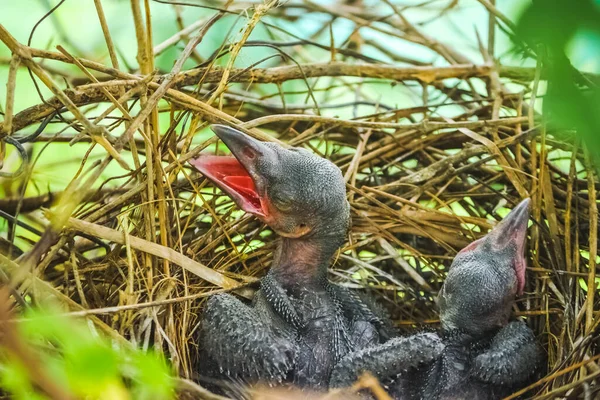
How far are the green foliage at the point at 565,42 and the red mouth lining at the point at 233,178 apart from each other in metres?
1.08

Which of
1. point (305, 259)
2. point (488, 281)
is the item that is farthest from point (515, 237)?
point (305, 259)

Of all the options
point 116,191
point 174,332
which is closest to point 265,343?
point 174,332

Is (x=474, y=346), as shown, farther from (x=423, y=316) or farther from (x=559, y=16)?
(x=559, y=16)

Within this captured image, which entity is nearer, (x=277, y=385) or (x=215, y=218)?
(x=277, y=385)

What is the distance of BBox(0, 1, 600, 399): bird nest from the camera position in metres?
1.44

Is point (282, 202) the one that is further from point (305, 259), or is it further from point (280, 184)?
point (305, 259)

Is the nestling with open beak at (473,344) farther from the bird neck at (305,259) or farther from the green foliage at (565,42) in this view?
the green foliage at (565,42)

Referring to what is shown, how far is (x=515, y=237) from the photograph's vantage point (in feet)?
5.18

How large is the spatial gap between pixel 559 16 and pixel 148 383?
0.41 metres

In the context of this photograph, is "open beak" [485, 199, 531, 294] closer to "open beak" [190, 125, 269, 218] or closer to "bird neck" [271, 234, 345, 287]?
"bird neck" [271, 234, 345, 287]

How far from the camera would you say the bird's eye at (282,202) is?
1508 millimetres

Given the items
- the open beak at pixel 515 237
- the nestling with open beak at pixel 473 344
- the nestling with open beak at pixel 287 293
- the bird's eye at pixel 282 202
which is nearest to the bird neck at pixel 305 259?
the nestling with open beak at pixel 287 293

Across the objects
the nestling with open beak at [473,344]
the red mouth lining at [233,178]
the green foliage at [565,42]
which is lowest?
the nestling with open beak at [473,344]

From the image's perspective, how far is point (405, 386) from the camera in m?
A: 1.48
